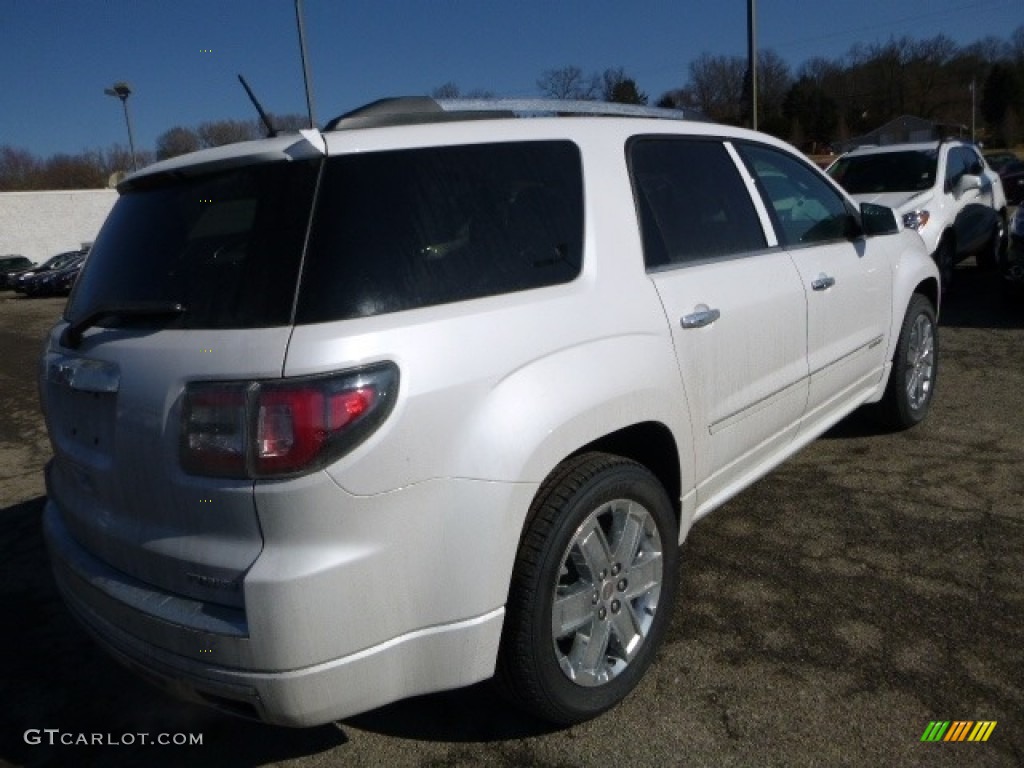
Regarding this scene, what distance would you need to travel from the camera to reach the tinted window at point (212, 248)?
204 cm

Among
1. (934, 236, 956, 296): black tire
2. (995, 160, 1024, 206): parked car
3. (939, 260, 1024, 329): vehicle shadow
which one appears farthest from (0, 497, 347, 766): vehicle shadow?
(995, 160, 1024, 206): parked car

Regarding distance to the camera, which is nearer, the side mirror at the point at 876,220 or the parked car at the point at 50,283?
the side mirror at the point at 876,220

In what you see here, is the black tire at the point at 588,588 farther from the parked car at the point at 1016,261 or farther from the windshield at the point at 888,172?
the windshield at the point at 888,172

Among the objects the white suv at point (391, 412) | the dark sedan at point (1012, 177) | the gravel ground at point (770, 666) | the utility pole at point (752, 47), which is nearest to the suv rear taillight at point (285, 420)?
the white suv at point (391, 412)

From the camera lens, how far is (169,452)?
6.63ft

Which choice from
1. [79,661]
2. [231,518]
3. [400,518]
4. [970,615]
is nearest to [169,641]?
[231,518]

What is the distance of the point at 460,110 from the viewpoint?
261cm

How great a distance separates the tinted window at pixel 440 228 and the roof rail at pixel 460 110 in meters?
0.18

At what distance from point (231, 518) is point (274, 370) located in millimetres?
365

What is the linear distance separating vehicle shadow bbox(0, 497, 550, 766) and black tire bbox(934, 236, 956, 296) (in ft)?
25.7

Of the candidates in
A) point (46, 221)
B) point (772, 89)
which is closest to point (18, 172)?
point (46, 221)

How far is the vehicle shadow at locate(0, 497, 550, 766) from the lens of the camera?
8.53ft

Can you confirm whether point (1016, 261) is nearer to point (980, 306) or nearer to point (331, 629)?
point (980, 306)

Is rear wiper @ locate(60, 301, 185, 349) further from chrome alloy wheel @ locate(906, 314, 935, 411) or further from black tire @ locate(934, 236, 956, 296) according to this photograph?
→ black tire @ locate(934, 236, 956, 296)
